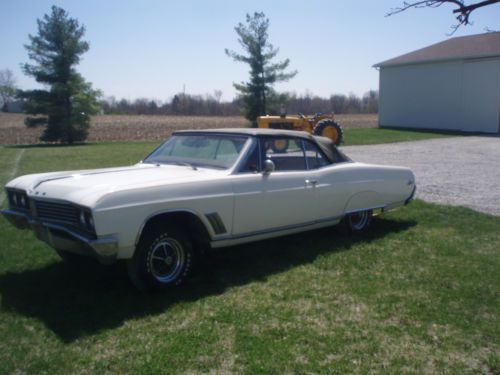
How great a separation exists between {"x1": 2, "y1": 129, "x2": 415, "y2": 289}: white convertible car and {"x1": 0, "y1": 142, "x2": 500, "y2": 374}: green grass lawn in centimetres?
37

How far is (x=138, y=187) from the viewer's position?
4227 millimetres

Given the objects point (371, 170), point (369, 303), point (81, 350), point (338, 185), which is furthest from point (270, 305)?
point (371, 170)

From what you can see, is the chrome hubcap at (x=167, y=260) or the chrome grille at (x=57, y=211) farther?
the chrome hubcap at (x=167, y=260)

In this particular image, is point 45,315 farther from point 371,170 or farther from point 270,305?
point 371,170

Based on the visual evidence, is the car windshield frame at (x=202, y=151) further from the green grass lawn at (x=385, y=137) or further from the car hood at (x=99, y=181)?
the green grass lawn at (x=385, y=137)

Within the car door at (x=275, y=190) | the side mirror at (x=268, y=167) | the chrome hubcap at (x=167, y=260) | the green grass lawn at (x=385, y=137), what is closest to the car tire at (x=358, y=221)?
the car door at (x=275, y=190)

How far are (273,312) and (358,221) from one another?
9.20 feet

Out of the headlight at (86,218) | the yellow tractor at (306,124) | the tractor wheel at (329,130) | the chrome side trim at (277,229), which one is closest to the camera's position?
the headlight at (86,218)

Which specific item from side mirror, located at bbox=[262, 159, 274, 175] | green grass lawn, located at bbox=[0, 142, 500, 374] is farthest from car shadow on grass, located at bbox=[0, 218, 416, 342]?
side mirror, located at bbox=[262, 159, 274, 175]

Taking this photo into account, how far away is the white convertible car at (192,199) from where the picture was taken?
411 cm

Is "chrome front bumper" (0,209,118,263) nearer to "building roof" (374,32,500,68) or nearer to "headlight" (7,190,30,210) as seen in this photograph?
"headlight" (7,190,30,210)

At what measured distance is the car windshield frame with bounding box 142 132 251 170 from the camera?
5.28 metres

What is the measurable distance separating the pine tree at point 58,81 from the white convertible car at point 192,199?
2372cm

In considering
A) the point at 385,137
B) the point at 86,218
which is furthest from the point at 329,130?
the point at 86,218
